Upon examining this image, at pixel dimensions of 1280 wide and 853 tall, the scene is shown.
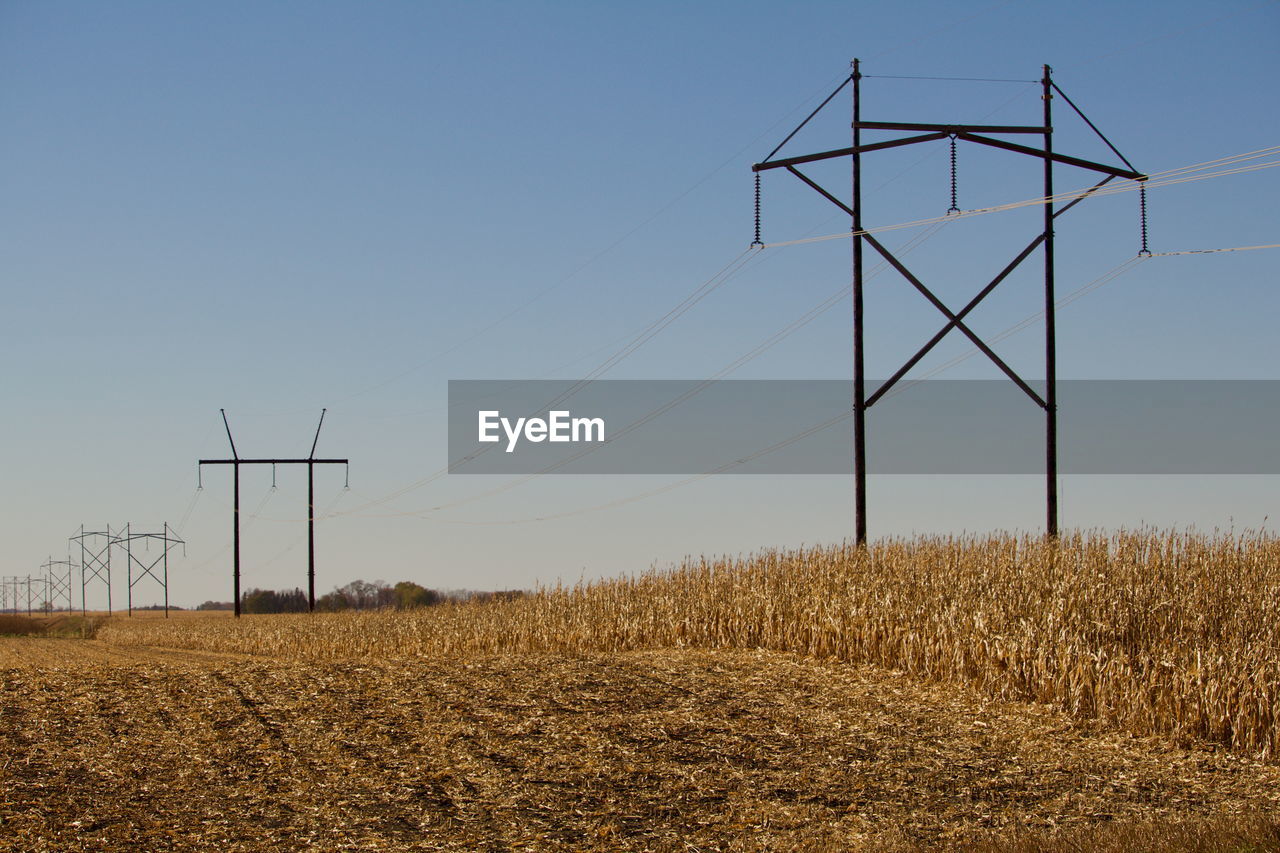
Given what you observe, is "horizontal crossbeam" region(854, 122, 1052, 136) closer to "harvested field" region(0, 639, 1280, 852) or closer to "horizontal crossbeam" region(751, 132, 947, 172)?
"horizontal crossbeam" region(751, 132, 947, 172)

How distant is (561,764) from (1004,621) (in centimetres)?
769

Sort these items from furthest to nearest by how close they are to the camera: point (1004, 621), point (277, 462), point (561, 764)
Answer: point (277, 462) < point (1004, 621) < point (561, 764)

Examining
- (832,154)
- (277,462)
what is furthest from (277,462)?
(832,154)

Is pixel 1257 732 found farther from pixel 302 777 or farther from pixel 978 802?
pixel 302 777

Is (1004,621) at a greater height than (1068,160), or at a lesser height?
lesser

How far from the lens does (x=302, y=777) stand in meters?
11.5

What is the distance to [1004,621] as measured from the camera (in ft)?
55.9

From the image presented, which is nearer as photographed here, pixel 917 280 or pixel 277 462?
pixel 917 280

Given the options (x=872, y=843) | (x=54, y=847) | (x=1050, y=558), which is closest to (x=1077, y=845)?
(x=872, y=843)

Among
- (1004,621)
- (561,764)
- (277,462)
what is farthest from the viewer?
(277,462)

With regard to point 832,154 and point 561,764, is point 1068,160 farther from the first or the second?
point 561,764

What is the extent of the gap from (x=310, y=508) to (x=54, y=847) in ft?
135

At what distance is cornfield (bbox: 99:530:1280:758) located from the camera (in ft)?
46.1

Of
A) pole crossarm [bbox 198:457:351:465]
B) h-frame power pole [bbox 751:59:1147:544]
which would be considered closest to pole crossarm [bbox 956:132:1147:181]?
h-frame power pole [bbox 751:59:1147:544]
